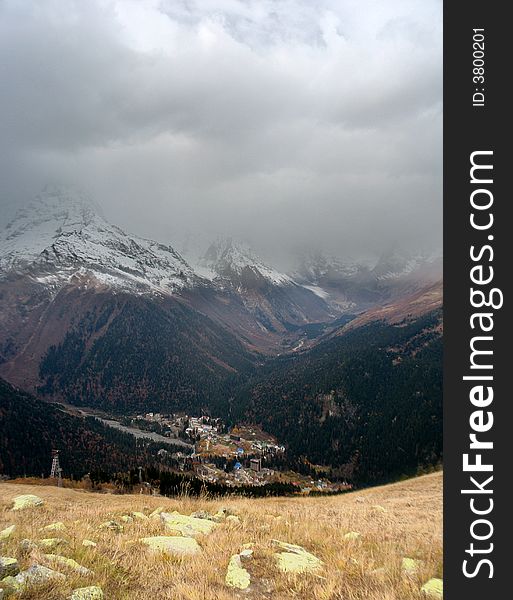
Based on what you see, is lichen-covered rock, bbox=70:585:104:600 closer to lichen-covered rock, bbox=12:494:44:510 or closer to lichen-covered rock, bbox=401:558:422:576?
lichen-covered rock, bbox=401:558:422:576

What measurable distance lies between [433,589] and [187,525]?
6.76 meters

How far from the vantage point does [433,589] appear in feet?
17.9

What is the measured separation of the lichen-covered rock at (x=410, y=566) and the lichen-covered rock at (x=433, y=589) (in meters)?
0.54

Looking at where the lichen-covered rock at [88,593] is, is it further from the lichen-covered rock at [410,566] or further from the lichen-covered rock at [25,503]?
the lichen-covered rock at [25,503]

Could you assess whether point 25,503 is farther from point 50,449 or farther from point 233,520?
point 50,449

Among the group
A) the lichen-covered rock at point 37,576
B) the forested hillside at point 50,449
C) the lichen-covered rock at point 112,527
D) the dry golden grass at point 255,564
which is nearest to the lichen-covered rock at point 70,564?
the dry golden grass at point 255,564

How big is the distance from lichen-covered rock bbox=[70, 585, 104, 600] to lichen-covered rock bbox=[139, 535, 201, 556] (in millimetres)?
2216

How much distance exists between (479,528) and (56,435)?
222714 millimetres

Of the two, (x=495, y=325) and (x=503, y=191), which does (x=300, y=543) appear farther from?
(x=503, y=191)

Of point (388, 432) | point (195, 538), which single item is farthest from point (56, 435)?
point (195, 538)

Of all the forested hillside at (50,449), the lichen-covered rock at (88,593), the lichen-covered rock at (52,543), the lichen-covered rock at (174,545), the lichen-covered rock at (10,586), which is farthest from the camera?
the forested hillside at (50,449)

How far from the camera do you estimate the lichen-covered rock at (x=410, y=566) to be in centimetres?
625

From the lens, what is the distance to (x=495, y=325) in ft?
19.8

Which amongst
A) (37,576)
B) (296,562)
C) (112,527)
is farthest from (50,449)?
(296,562)
